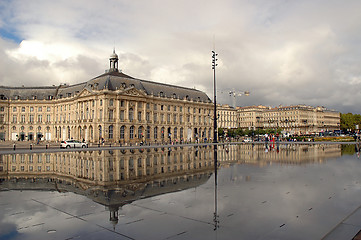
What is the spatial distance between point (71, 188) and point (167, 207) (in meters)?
5.21

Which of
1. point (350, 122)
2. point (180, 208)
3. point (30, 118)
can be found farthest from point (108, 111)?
point (350, 122)

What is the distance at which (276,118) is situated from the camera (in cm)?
17462

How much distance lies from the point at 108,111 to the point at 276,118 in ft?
413

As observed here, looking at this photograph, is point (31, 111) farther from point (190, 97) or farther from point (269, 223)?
point (269, 223)

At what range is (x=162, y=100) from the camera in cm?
8931

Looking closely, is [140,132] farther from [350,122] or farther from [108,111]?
[350,122]

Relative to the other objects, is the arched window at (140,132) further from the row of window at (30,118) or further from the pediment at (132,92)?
the row of window at (30,118)

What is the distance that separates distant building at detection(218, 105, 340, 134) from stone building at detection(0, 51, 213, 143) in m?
56.0

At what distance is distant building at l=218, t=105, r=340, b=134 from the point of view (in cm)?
16300

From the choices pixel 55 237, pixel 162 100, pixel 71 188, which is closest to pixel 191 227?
pixel 55 237

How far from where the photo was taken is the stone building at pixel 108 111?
74.6 m

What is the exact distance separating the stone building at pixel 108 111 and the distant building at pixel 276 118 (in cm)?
5598

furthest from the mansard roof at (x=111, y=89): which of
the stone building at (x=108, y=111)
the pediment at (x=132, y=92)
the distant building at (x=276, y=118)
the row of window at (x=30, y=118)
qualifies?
the distant building at (x=276, y=118)

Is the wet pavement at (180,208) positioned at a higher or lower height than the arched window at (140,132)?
lower
